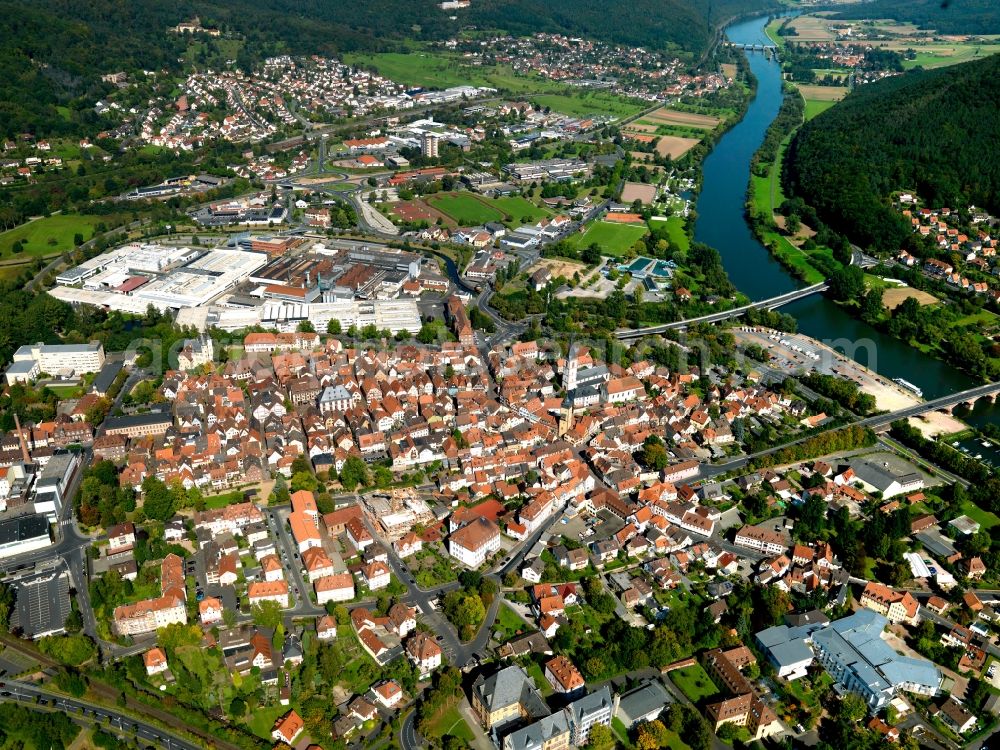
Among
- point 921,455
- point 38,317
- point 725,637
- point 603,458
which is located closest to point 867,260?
point 921,455

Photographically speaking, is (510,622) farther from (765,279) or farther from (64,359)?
(765,279)

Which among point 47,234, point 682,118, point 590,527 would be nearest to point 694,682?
point 590,527

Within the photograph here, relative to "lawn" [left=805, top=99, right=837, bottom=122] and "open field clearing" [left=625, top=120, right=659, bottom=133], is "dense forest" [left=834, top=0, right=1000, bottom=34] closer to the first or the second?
"lawn" [left=805, top=99, right=837, bottom=122]

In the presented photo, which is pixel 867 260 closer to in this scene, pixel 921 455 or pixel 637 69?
pixel 921 455

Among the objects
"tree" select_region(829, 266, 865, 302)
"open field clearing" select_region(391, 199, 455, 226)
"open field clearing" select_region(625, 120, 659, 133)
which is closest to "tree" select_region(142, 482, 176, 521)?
"open field clearing" select_region(391, 199, 455, 226)

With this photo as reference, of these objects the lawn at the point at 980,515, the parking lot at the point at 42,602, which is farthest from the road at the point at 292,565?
the lawn at the point at 980,515

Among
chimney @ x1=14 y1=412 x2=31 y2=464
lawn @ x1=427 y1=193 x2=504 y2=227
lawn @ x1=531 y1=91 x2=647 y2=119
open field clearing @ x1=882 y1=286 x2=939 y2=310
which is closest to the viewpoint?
chimney @ x1=14 y1=412 x2=31 y2=464

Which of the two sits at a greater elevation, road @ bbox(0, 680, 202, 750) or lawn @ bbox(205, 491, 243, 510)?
lawn @ bbox(205, 491, 243, 510)
